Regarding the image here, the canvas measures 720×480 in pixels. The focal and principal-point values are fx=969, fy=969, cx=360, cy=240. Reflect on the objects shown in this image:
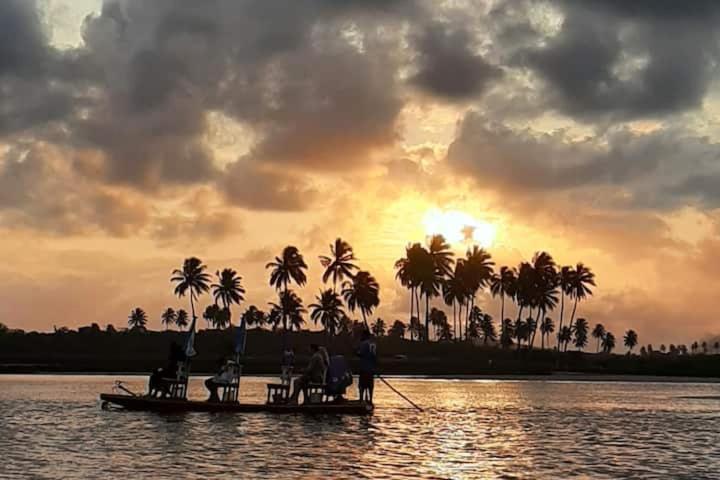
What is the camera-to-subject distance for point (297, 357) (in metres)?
130

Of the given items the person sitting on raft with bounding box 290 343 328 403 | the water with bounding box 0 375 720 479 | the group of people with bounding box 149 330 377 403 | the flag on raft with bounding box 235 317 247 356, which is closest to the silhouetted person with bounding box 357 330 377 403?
the group of people with bounding box 149 330 377 403

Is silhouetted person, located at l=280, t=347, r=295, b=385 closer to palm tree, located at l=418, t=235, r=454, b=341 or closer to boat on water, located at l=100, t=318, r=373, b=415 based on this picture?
boat on water, located at l=100, t=318, r=373, b=415

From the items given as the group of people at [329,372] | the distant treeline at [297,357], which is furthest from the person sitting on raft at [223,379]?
the distant treeline at [297,357]

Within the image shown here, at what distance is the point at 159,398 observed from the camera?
38812 millimetres

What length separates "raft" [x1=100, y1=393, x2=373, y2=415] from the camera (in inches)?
1497

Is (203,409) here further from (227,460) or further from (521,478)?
(521,478)

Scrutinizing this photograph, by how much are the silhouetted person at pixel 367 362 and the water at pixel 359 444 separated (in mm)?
1433

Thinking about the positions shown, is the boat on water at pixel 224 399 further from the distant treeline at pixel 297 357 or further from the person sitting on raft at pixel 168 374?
the distant treeline at pixel 297 357

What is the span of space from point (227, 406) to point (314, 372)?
3.98 meters

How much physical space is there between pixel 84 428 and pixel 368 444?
399 inches

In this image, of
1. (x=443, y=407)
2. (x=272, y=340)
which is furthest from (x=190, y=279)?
(x=443, y=407)

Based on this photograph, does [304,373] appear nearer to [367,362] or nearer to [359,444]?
[367,362]

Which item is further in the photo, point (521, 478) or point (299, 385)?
point (299, 385)

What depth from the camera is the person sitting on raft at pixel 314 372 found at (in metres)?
39.5
